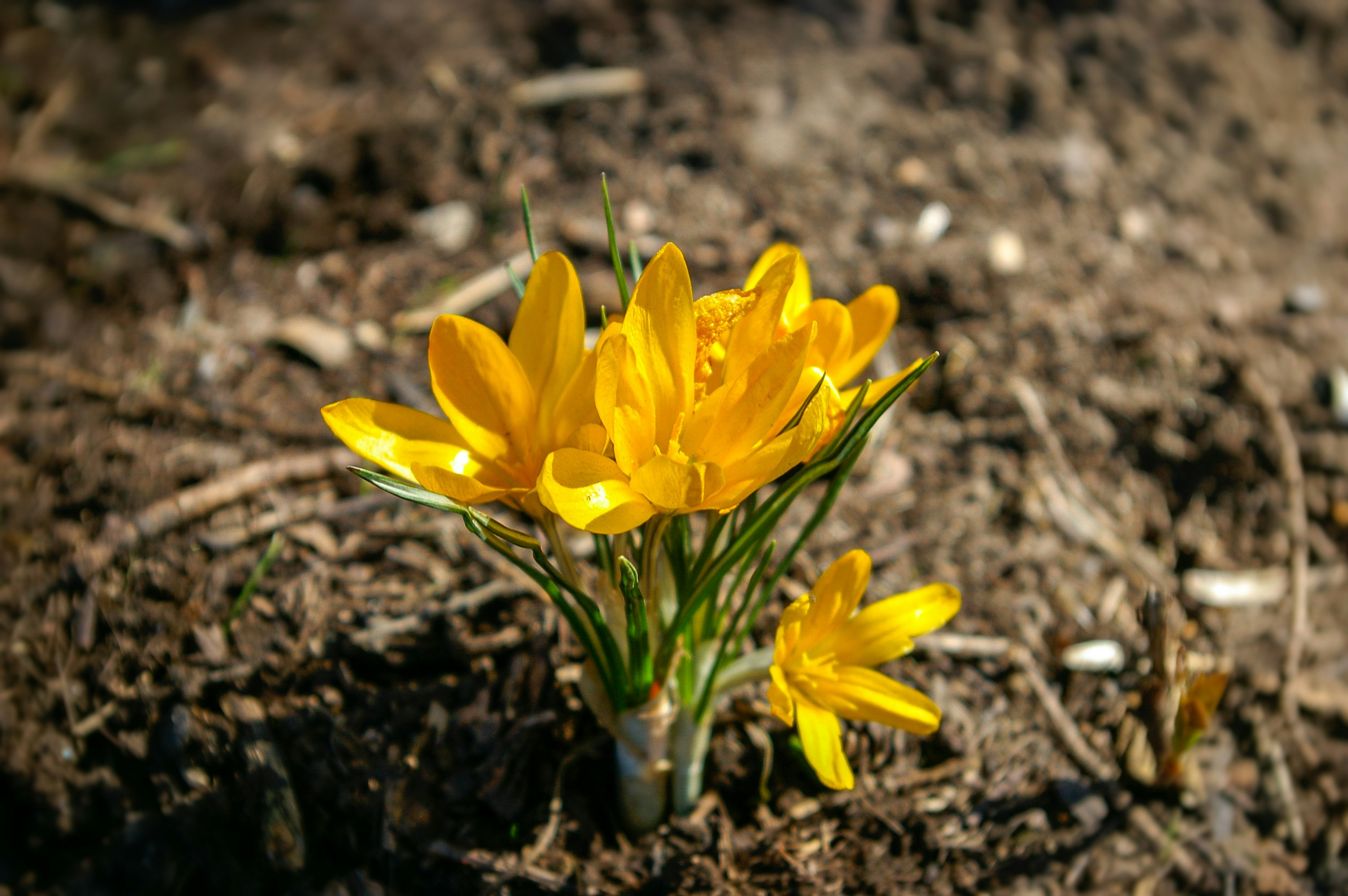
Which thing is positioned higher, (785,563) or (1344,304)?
(785,563)

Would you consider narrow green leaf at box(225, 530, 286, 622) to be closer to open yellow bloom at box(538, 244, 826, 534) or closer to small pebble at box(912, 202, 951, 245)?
open yellow bloom at box(538, 244, 826, 534)

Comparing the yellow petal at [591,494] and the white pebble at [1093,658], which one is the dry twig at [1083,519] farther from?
the yellow petal at [591,494]

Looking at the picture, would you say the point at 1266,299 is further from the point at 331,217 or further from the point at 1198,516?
the point at 331,217

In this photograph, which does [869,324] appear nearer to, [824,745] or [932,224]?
[824,745]

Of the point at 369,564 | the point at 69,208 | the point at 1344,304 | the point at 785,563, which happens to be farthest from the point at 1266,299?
the point at 69,208

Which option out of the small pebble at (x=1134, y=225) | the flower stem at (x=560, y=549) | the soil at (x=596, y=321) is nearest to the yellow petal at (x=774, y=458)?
the flower stem at (x=560, y=549)

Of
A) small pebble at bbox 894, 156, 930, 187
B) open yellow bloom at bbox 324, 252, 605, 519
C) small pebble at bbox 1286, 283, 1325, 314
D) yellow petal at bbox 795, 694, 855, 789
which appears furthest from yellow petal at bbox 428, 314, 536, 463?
small pebble at bbox 1286, 283, 1325, 314

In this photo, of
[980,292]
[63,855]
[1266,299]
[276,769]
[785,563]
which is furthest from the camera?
[1266,299]
